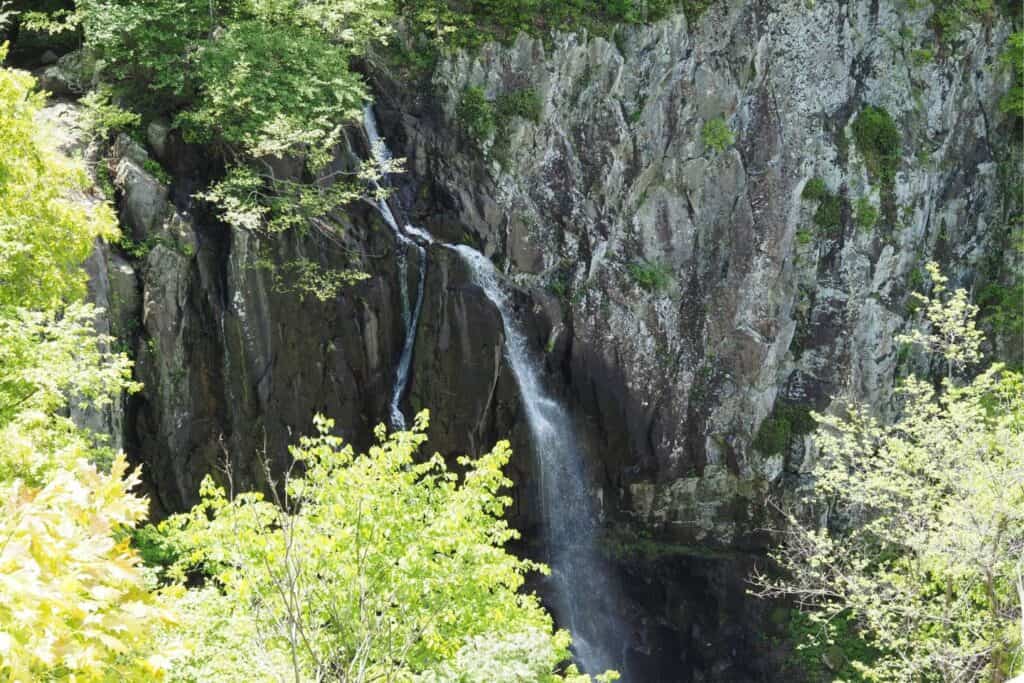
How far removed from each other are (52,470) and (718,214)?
54.9ft

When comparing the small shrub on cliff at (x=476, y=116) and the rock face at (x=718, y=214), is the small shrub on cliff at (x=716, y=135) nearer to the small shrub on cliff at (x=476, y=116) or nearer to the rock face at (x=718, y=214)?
the rock face at (x=718, y=214)

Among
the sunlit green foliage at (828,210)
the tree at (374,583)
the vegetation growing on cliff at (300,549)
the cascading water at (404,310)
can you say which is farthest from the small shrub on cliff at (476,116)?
the tree at (374,583)

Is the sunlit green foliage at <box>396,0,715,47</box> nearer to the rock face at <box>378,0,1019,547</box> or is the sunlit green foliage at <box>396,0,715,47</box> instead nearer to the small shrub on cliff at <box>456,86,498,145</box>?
the rock face at <box>378,0,1019,547</box>

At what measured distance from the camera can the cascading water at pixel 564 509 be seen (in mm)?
17953

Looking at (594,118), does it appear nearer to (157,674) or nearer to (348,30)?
(348,30)

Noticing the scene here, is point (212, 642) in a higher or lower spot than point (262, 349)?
lower

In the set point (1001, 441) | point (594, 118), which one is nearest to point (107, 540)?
point (1001, 441)

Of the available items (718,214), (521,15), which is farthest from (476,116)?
(718,214)

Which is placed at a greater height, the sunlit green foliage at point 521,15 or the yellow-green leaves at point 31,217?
the sunlit green foliage at point 521,15

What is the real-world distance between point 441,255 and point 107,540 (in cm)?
1347

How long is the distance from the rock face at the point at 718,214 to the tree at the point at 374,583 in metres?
10.9

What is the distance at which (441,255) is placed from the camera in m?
17.0

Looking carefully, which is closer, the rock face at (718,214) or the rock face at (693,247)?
the rock face at (693,247)

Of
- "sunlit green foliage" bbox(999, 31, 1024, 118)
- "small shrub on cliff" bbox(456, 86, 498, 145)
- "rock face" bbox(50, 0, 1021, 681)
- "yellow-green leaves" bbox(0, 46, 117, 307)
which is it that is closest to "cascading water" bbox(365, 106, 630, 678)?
"rock face" bbox(50, 0, 1021, 681)
